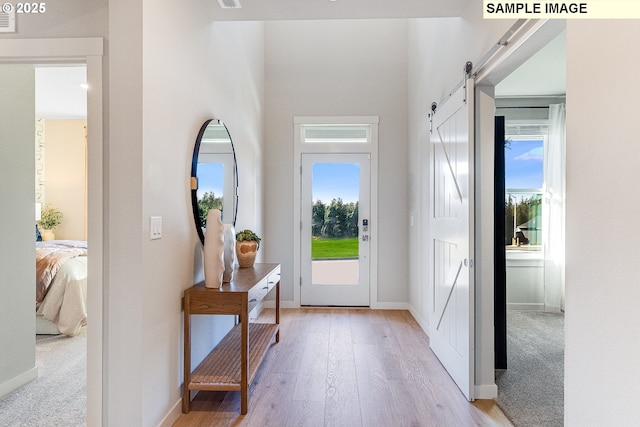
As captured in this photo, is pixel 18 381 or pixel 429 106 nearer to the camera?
pixel 18 381

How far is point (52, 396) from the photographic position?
2.54 meters

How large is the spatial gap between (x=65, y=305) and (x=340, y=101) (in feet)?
12.9

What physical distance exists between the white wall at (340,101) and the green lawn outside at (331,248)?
1.07 feet

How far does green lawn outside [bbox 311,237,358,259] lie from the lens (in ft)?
16.6

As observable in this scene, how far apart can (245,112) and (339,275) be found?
2.44 metres

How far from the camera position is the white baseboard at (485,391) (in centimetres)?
251

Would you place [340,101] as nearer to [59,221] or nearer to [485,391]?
[485,391]

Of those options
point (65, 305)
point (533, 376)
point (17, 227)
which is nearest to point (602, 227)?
point (533, 376)

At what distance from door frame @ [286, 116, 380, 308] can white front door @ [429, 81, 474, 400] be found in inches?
61.2

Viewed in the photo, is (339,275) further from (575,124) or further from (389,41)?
(575,124)

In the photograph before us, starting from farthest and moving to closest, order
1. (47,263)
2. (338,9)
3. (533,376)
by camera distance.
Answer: (47,263)
(533,376)
(338,9)

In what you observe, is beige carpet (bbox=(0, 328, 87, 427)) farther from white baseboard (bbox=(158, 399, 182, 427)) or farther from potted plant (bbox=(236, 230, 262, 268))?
potted plant (bbox=(236, 230, 262, 268))

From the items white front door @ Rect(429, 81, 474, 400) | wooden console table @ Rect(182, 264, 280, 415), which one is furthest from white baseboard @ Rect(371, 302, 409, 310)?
wooden console table @ Rect(182, 264, 280, 415)

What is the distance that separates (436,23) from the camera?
3.60 metres
